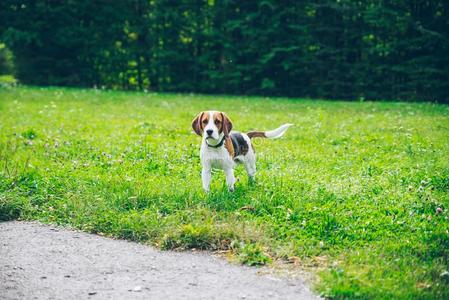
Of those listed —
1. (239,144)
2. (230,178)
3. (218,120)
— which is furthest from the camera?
(239,144)

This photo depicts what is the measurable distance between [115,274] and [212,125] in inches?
78.7

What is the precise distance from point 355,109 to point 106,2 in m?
15.3

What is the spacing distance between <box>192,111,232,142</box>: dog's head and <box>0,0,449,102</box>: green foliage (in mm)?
16435

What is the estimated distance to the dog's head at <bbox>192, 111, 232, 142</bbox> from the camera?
561cm

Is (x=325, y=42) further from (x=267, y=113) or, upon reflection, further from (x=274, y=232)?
(x=274, y=232)

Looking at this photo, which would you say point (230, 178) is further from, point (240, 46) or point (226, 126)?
point (240, 46)

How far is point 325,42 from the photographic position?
2247 centimetres

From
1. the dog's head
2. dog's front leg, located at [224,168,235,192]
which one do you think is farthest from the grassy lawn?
the dog's head

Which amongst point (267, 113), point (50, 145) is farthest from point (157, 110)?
point (50, 145)

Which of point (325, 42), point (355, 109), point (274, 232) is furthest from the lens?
point (325, 42)

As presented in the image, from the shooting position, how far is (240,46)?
23641mm

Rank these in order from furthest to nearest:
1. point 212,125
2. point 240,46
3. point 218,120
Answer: point 240,46
point 218,120
point 212,125

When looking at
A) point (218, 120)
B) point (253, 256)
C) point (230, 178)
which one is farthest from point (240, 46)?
point (253, 256)

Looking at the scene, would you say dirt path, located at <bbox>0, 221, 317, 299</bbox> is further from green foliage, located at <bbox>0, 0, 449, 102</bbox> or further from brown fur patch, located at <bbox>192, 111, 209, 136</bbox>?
green foliage, located at <bbox>0, 0, 449, 102</bbox>
